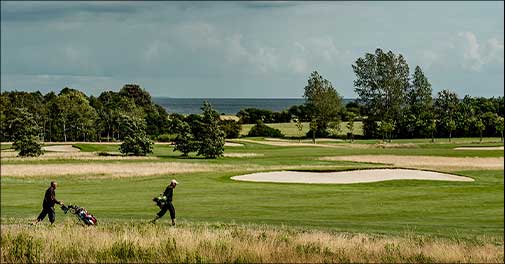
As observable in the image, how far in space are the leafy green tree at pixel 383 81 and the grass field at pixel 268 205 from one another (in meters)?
3.41

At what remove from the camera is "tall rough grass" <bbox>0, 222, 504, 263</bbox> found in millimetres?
12039

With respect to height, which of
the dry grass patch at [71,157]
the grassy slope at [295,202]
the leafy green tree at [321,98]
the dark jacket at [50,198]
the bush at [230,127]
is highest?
the leafy green tree at [321,98]

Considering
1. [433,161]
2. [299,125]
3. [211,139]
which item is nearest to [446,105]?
[433,161]

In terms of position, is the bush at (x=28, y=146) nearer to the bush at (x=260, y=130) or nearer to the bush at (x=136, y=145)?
the bush at (x=136, y=145)

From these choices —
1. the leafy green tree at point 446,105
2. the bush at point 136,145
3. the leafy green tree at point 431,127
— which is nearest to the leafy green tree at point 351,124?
the leafy green tree at point 431,127

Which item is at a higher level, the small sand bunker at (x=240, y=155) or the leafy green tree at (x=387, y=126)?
the leafy green tree at (x=387, y=126)

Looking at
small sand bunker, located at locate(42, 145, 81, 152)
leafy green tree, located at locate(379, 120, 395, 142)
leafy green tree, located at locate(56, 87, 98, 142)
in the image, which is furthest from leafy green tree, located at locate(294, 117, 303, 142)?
leafy green tree, located at locate(56, 87, 98, 142)

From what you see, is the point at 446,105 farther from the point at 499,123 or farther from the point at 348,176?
the point at 499,123

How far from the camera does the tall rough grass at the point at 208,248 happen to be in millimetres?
12039

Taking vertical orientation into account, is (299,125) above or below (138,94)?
below

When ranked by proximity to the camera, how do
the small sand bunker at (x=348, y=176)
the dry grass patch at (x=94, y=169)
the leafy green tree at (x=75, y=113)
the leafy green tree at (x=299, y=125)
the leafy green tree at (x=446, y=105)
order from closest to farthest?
the leafy green tree at (x=75, y=113), the dry grass patch at (x=94, y=169), the small sand bunker at (x=348, y=176), the leafy green tree at (x=446, y=105), the leafy green tree at (x=299, y=125)

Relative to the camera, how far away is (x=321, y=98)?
30.7 m

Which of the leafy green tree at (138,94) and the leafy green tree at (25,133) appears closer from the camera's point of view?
the leafy green tree at (138,94)

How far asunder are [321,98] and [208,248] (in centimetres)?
1902
